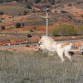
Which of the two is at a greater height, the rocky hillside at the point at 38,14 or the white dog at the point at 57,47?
the white dog at the point at 57,47

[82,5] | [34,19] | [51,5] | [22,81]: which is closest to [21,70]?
[22,81]

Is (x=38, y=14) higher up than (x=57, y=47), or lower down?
lower down

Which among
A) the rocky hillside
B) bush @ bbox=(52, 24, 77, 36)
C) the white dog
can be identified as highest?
the white dog

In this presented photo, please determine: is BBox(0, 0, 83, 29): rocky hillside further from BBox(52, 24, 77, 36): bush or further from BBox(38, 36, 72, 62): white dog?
BBox(38, 36, 72, 62): white dog

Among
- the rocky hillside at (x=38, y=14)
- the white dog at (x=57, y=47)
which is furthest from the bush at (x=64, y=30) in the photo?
the white dog at (x=57, y=47)

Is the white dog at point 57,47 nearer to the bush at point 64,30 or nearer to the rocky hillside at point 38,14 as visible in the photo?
the bush at point 64,30

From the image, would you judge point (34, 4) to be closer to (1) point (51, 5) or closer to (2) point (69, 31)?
(1) point (51, 5)

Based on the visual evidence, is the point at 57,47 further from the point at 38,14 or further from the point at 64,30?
the point at 38,14

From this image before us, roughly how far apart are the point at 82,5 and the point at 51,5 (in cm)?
1503

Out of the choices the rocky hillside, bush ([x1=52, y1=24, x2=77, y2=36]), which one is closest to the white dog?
bush ([x1=52, y1=24, x2=77, y2=36])

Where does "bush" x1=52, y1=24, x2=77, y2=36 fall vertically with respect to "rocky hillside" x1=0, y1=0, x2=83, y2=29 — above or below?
above

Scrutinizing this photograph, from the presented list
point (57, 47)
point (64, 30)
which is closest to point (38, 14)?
point (64, 30)

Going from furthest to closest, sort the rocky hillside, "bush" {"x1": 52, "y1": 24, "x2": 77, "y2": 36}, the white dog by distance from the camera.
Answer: the rocky hillside
"bush" {"x1": 52, "y1": 24, "x2": 77, "y2": 36}
the white dog

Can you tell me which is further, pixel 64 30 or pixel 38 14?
pixel 38 14
